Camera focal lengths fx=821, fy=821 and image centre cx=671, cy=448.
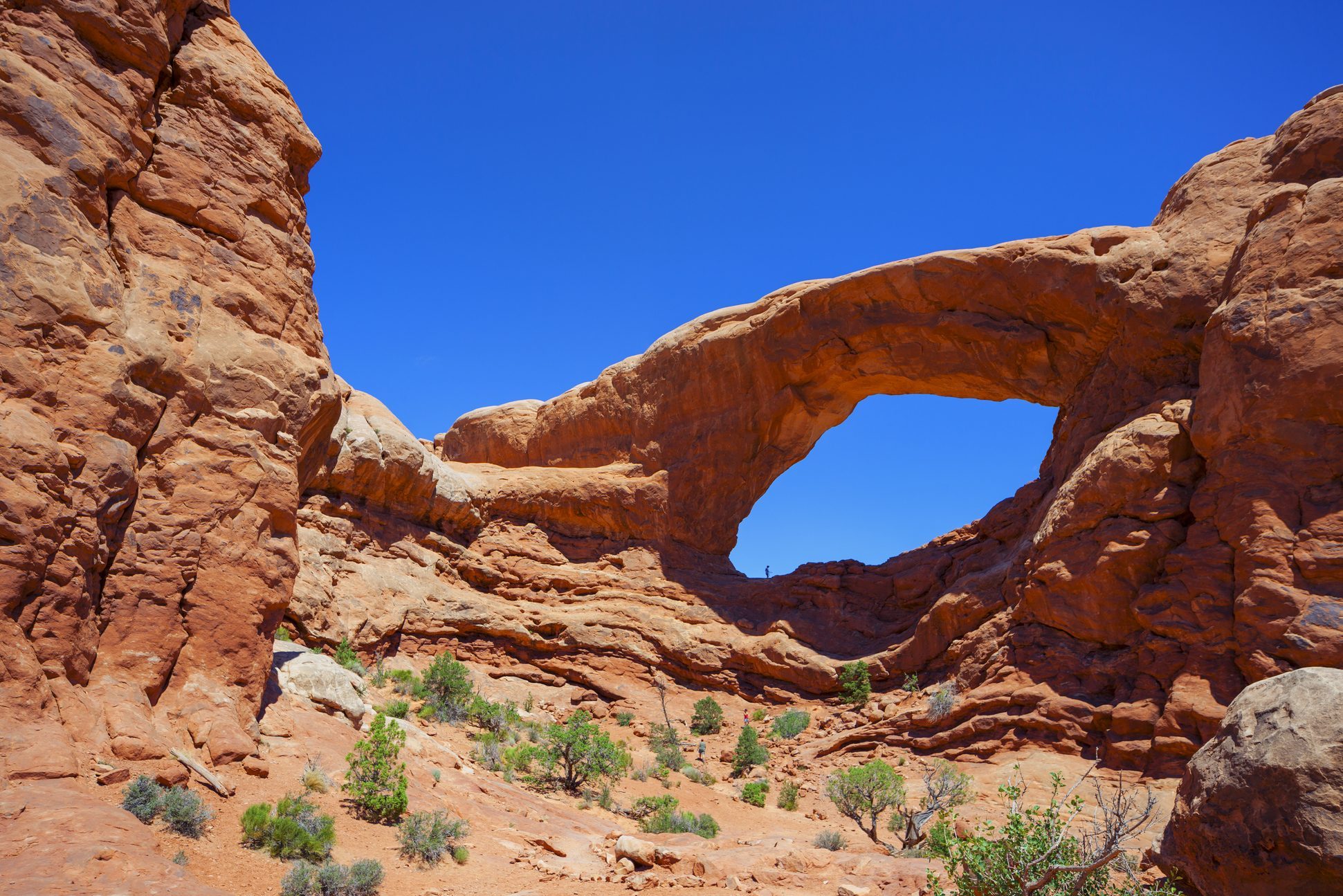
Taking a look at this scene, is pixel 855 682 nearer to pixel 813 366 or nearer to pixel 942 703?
pixel 942 703

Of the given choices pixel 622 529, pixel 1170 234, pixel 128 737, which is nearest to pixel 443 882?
pixel 128 737

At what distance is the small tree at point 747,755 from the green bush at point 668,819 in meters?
3.75

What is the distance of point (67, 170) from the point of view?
8336 millimetres

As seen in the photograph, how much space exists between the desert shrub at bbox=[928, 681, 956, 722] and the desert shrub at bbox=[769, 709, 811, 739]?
3.31 m

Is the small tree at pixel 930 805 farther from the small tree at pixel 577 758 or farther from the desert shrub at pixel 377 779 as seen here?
the desert shrub at pixel 377 779

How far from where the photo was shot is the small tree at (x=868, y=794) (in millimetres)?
13664

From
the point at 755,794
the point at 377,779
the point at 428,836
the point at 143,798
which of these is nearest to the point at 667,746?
the point at 755,794

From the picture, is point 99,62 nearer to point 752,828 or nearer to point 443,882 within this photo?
point 443,882

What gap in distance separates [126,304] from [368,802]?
6.07 m

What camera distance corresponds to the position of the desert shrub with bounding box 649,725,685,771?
17375 millimetres

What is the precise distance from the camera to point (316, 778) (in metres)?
9.04

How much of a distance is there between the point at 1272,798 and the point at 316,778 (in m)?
8.75

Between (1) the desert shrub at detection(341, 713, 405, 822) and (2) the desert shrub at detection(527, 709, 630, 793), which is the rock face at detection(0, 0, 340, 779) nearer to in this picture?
(1) the desert shrub at detection(341, 713, 405, 822)

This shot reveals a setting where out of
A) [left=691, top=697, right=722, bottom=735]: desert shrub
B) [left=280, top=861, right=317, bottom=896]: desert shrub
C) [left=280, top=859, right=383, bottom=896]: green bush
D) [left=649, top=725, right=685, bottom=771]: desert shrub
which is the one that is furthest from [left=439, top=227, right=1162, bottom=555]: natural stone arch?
[left=280, top=861, right=317, bottom=896]: desert shrub
